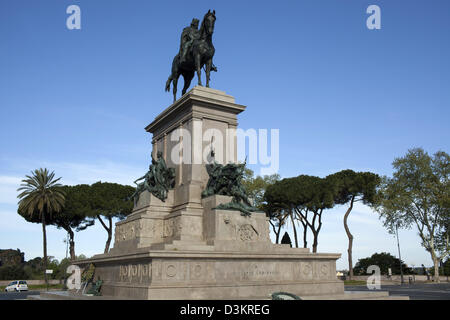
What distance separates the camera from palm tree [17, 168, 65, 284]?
49688 millimetres

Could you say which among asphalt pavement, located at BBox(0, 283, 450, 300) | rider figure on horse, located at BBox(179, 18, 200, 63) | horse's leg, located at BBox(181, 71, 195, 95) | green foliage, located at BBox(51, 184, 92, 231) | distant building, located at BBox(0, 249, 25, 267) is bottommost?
distant building, located at BBox(0, 249, 25, 267)

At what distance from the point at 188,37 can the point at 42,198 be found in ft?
116

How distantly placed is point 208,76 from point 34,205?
3634 centimetres

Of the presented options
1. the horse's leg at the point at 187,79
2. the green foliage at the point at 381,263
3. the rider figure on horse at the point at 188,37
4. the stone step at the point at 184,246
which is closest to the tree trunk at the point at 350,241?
the green foliage at the point at 381,263

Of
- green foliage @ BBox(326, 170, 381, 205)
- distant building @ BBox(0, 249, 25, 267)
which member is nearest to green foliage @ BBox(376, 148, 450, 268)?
green foliage @ BBox(326, 170, 381, 205)

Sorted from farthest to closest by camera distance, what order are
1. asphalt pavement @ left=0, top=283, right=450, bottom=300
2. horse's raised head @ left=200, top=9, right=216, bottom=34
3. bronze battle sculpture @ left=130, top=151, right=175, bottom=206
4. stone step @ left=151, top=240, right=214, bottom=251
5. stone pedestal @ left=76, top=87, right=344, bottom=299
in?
asphalt pavement @ left=0, top=283, right=450, bottom=300, horse's raised head @ left=200, top=9, right=216, bottom=34, bronze battle sculpture @ left=130, top=151, right=175, bottom=206, stone step @ left=151, top=240, right=214, bottom=251, stone pedestal @ left=76, top=87, right=344, bottom=299

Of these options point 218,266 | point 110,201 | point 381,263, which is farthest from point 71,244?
point 381,263

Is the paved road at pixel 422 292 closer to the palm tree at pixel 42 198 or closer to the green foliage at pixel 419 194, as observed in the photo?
the green foliage at pixel 419 194

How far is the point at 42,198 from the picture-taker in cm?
5022

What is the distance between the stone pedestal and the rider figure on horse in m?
3.17

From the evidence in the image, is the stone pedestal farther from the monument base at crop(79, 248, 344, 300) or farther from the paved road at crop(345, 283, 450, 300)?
the paved road at crop(345, 283, 450, 300)

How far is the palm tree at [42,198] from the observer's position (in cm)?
4969

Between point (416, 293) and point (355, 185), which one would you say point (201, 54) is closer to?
point (416, 293)
